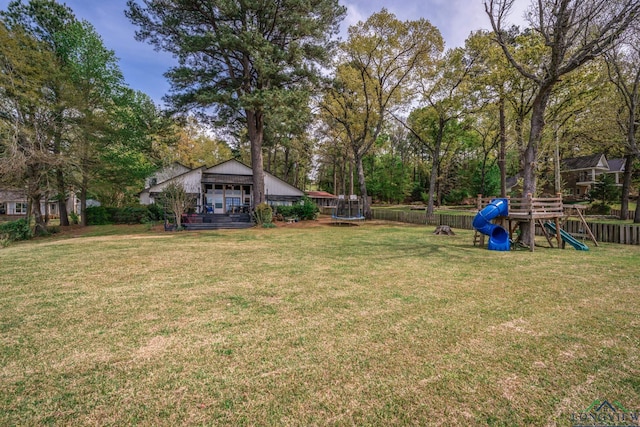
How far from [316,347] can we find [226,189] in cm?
2202

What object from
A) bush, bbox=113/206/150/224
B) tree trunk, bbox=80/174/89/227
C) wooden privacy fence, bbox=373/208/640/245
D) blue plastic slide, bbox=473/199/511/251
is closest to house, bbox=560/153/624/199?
wooden privacy fence, bbox=373/208/640/245

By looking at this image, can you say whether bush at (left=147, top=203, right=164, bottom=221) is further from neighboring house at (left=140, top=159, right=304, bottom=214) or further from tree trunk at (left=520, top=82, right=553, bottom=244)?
tree trunk at (left=520, top=82, right=553, bottom=244)

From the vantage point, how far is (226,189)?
906 inches

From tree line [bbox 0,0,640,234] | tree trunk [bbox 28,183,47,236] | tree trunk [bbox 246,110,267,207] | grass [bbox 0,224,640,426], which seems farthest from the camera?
tree trunk [bbox 246,110,267,207]

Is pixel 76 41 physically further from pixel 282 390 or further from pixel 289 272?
pixel 282 390

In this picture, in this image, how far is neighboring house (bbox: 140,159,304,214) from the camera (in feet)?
70.5

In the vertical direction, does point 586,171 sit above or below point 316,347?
above

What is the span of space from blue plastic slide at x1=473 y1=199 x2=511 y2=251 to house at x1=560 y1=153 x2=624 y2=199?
33429 millimetres

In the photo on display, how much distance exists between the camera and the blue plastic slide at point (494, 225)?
8484 millimetres

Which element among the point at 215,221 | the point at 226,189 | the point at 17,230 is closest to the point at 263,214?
the point at 215,221

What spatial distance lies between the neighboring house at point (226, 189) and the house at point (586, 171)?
3425 cm

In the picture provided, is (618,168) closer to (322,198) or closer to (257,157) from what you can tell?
(322,198)

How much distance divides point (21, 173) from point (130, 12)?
9.64 m

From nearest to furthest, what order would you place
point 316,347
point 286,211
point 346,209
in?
point 316,347 < point 346,209 < point 286,211
